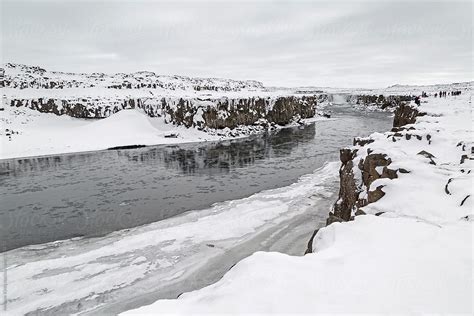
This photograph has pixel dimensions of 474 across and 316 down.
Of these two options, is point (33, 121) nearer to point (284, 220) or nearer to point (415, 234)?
point (284, 220)

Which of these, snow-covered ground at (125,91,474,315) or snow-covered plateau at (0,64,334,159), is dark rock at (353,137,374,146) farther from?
snow-covered plateau at (0,64,334,159)

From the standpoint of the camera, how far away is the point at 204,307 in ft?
13.0

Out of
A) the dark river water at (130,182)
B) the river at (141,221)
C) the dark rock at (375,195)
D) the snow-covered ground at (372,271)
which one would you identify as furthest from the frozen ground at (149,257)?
the snow-covered ground at (372,271)

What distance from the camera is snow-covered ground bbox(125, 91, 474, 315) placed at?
12.8ft

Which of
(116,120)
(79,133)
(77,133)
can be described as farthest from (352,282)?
(116,120)

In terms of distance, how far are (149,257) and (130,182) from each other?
38.9 feet

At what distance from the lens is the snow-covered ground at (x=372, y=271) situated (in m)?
3.91

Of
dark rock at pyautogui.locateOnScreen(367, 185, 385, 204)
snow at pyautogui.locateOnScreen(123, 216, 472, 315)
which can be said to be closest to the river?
dark rock at pyautogui.locateOnScreen(367, 185, 385, 204)

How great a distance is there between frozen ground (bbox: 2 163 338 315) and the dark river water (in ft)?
5.74

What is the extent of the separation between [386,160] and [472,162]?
2.33 metres

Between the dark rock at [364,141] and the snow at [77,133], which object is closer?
the dark rock at [364,141]

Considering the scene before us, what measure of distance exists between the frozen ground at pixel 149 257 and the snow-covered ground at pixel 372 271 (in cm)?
493

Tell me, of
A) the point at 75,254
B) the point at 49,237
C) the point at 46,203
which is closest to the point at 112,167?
the point at 46,203

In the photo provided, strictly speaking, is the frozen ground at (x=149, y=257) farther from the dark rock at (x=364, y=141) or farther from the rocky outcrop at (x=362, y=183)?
the dark rock at (x=364, y=141)
